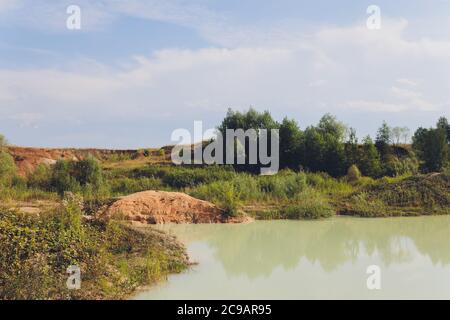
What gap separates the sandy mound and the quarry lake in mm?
574

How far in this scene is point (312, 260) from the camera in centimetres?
871

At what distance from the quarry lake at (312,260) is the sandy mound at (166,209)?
1.88 feet

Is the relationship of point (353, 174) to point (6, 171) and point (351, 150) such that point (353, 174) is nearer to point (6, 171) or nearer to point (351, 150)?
point (351, 150)

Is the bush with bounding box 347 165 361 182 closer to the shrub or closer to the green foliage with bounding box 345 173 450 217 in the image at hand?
the green foliage with bounding box 345 173 450 217

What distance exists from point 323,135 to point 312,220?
10718 mm

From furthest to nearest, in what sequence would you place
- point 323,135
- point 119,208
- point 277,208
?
point 323,135, point 277,208, point 119,208

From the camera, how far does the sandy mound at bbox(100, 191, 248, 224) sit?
13219 mm

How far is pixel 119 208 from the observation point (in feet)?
42.9

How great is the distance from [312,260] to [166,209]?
5920 mm

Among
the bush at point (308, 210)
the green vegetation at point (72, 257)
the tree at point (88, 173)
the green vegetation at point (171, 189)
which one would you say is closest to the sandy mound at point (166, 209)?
the green vegetation at point (171, 189)

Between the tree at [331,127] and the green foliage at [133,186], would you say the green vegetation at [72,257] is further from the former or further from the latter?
the tree at [331,127]

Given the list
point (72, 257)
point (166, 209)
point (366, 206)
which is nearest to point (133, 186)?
point (166, 209)

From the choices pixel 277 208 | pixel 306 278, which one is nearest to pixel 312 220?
pixel 277 208
